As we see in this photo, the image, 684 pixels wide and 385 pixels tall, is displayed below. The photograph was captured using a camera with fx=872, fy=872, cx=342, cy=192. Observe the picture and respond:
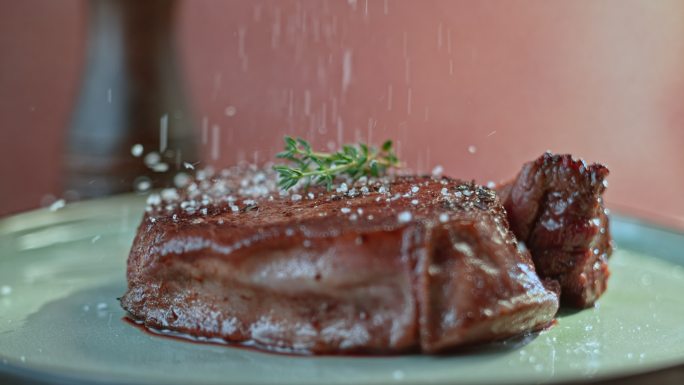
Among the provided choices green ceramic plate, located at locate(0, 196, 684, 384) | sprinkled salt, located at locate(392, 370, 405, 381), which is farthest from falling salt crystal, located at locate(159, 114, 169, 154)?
sprinkled salt, located at locate(392, 370, 405, 381)

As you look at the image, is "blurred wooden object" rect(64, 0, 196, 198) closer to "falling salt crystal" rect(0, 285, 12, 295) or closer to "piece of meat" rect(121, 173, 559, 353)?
"falling salt crystal" rect(0, 285, 12, 295)

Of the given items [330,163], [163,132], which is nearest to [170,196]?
[330,163]

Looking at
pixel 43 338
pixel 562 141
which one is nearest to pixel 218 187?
pixel 43 338

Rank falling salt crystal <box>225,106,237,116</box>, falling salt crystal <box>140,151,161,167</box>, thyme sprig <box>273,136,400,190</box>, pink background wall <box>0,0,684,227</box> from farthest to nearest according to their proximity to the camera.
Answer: falling salt crystal <box>225,106,237,116</box>
pink background wall <box>0,0,684,227</box>
falling salt crystal <box>140,151,161,167</box>
thyme sprig <box>273,136,400,190</box>

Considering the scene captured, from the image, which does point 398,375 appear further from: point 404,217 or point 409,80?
point 409,80

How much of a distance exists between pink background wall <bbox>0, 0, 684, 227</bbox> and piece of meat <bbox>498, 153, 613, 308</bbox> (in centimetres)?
324

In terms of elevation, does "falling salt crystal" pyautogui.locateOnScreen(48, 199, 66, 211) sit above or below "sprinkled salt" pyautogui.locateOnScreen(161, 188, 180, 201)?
below

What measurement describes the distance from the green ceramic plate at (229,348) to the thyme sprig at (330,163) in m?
0.64

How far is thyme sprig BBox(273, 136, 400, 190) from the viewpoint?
263 cm

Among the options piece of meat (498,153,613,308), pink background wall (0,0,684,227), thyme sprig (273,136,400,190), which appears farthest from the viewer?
pink background wall (0,0,684,227)

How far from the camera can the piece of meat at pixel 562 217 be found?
2.52m

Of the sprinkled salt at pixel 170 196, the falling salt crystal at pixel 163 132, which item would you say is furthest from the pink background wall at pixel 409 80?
the sprinkled salt at pixel 170 196

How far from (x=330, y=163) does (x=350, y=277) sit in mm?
905

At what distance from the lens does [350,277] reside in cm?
209
